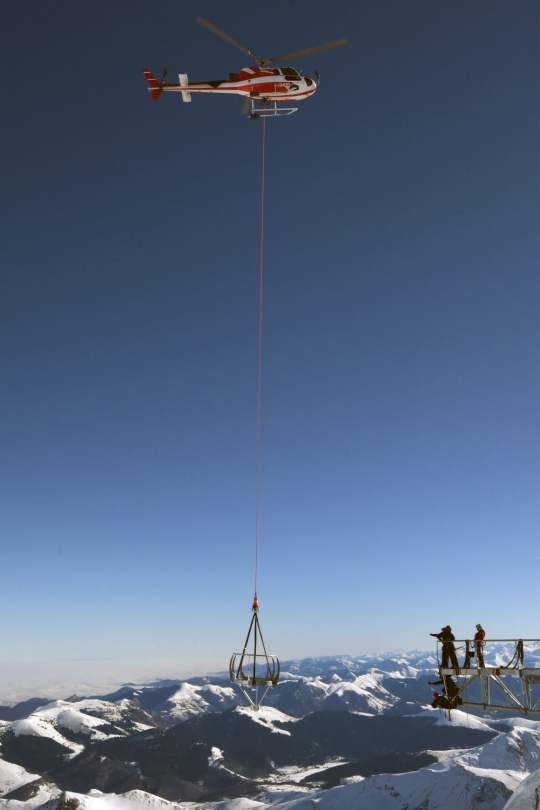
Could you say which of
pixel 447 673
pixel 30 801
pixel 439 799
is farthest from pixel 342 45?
pixel 30 801

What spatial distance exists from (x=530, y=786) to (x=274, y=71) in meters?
60.5

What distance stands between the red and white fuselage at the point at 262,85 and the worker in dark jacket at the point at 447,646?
2777 centimetres

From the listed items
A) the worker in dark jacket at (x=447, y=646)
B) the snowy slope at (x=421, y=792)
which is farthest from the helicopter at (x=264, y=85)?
the snowy slope at (x=421, y=792)

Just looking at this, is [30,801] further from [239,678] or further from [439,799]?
[239,678]

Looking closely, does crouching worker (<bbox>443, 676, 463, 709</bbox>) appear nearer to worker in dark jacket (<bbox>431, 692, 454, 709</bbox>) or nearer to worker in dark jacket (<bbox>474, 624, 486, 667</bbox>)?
worker in dark jacket (<bbox>431, 692, 454, 709</bbox>)

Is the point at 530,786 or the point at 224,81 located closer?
the point at 224,81

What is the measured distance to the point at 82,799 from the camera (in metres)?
157

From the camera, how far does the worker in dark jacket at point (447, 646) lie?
2252cm

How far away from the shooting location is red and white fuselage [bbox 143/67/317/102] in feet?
106

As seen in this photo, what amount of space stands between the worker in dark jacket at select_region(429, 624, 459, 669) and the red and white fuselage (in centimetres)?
2777

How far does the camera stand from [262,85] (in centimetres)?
3222

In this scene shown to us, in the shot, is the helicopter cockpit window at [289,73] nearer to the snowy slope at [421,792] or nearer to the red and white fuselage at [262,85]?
the red and white fuselage at [262,85]

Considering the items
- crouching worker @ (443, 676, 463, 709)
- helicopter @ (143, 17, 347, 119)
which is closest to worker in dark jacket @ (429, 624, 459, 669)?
crouching worker @ (443, 676, 463, 709)

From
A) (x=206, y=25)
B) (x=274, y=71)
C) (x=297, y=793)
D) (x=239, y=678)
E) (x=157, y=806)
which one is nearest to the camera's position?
(x=239, y=678)
